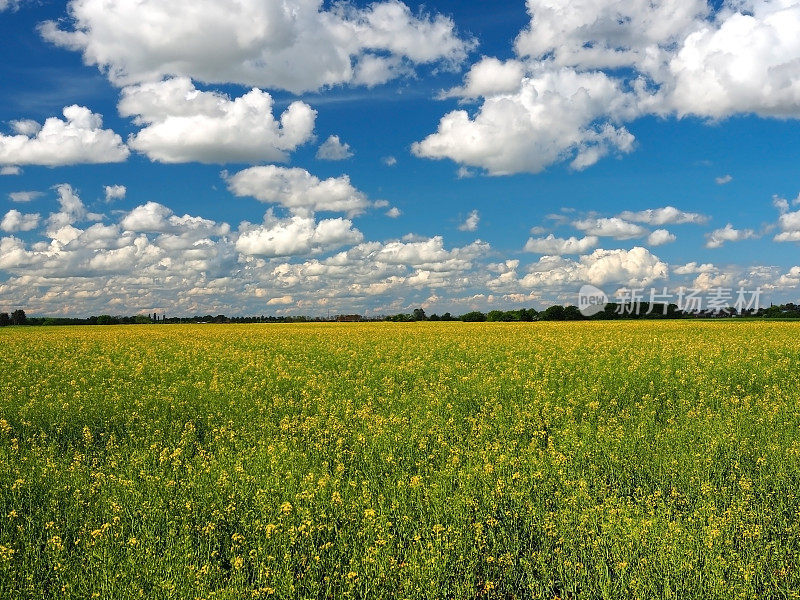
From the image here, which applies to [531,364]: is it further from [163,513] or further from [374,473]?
[163,513]

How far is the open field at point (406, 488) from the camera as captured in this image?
6133 mm

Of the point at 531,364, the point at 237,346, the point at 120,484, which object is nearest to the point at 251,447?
the point at 120,484

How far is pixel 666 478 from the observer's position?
29.1ft

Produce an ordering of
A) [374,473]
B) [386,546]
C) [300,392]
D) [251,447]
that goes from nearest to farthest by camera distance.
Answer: [386,546], [374,473], [251,447], [300,392]

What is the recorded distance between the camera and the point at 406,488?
27.0ft

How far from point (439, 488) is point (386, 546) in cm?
162

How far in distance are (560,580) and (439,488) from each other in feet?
7.39

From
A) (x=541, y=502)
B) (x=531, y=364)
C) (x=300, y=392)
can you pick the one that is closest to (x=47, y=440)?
(x=300, y=392)

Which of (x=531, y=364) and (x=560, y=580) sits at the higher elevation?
(x=531, y=364)

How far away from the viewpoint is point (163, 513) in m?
7.68

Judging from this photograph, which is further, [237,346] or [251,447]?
[237,346]

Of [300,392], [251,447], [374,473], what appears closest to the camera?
[374,473]

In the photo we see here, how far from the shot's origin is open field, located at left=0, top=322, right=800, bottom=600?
6.13 m

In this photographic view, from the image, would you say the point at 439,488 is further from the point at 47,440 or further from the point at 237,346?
the point at 237,346
